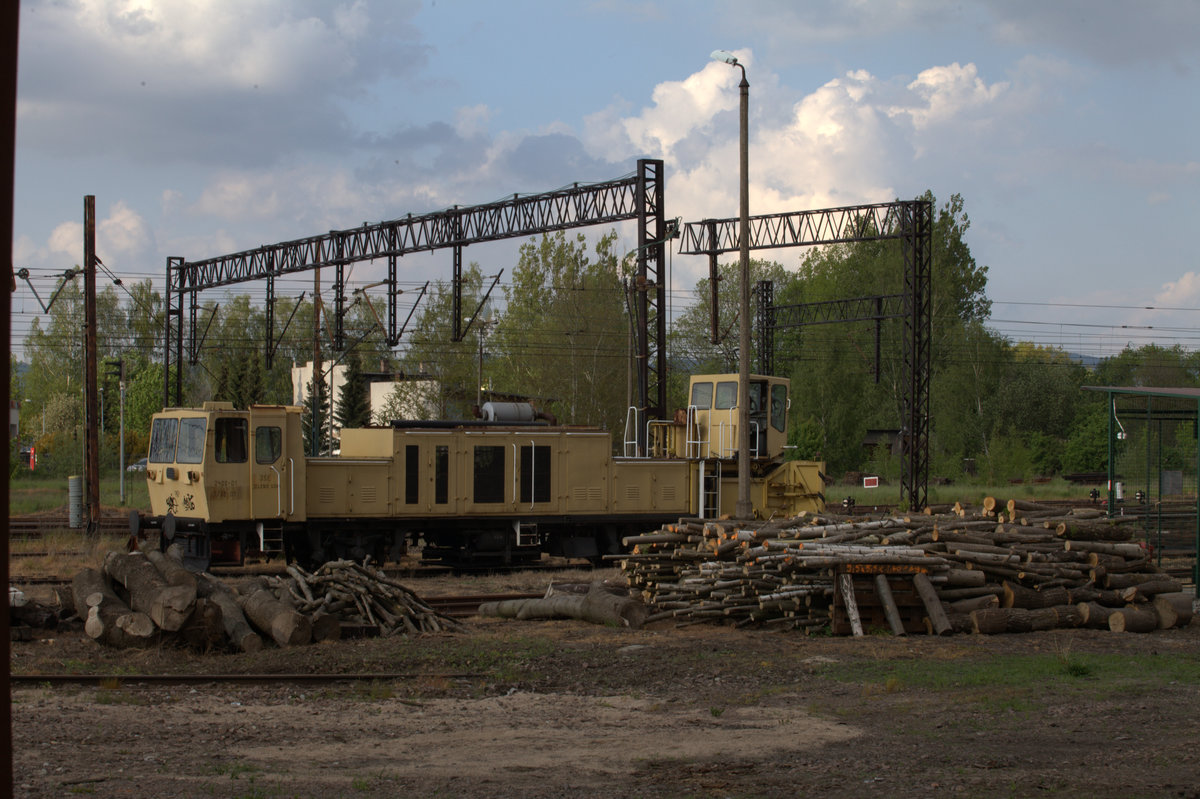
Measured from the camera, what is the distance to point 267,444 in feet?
63.6

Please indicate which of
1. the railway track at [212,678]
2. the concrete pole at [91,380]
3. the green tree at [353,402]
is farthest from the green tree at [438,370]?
the railway track at [212,678]

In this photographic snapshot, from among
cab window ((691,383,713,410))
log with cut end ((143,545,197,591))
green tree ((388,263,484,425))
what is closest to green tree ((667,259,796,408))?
green tree ((388,263,484,425))

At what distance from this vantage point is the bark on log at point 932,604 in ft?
43.9

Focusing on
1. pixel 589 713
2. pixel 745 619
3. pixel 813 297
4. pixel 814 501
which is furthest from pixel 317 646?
pixel 813 297

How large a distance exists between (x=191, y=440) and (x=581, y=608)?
8398mm

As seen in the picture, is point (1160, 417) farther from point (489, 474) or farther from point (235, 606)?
point (235, 606)

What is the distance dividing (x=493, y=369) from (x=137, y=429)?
3409 centimetres

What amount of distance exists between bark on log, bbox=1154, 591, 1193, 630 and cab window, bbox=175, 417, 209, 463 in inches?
588

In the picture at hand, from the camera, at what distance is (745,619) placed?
1451cm

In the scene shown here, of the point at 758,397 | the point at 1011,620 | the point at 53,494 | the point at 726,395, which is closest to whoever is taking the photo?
the point at 1011,620

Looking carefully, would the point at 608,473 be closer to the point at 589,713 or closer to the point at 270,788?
the point at 589,713

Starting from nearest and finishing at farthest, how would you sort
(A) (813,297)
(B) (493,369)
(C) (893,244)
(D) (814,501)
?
(D) (814,501), (B) (493,369), (C) (893,244), (A) (813,297)

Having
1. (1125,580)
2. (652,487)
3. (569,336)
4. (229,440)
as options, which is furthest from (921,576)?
(569,336)

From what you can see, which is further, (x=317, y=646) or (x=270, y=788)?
(x=317, y=646)
